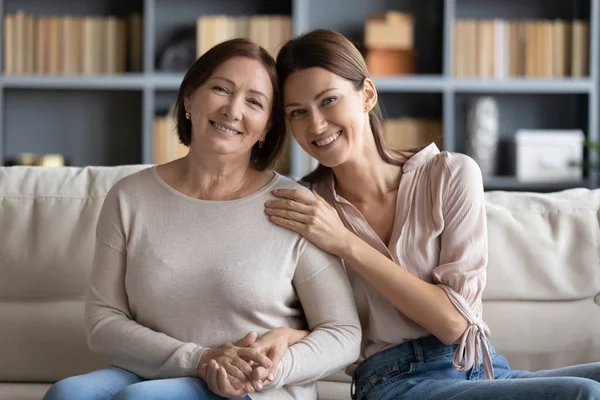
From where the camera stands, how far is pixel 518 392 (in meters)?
1.56

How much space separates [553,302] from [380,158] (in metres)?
0.63

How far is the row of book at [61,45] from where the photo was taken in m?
4.24

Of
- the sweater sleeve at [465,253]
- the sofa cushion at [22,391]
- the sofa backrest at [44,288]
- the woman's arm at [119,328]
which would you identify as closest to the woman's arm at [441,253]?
the sweater sleeve at [465,253]

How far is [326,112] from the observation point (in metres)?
1.86

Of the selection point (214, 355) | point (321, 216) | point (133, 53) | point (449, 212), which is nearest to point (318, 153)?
point (321, 216)

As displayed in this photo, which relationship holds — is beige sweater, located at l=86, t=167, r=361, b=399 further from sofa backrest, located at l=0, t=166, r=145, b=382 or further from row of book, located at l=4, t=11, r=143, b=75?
row of book, located at l=4, t=11, r=143, b=75

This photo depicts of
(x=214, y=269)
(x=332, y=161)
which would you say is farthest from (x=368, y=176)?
(x=214, y=269)

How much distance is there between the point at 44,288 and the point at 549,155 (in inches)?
112

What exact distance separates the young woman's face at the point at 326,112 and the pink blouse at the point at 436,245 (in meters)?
0.13

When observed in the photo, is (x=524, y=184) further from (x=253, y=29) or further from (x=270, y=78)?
(x=270, y=78)

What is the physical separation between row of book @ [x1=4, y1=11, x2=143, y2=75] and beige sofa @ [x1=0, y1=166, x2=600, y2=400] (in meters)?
2.19

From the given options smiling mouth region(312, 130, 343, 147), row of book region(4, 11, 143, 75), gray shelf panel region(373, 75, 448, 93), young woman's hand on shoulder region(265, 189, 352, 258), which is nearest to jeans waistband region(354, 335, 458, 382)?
young woman's hand on shoulder region(265, 189, 352, 258)

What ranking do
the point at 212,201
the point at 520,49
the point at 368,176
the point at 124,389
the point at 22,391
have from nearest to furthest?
the point at 124,389
the point at 212,201
the point at 368,176
the point at 22,391
the point at 520,49

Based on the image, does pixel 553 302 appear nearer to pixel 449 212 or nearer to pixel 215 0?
pixel 449 212
